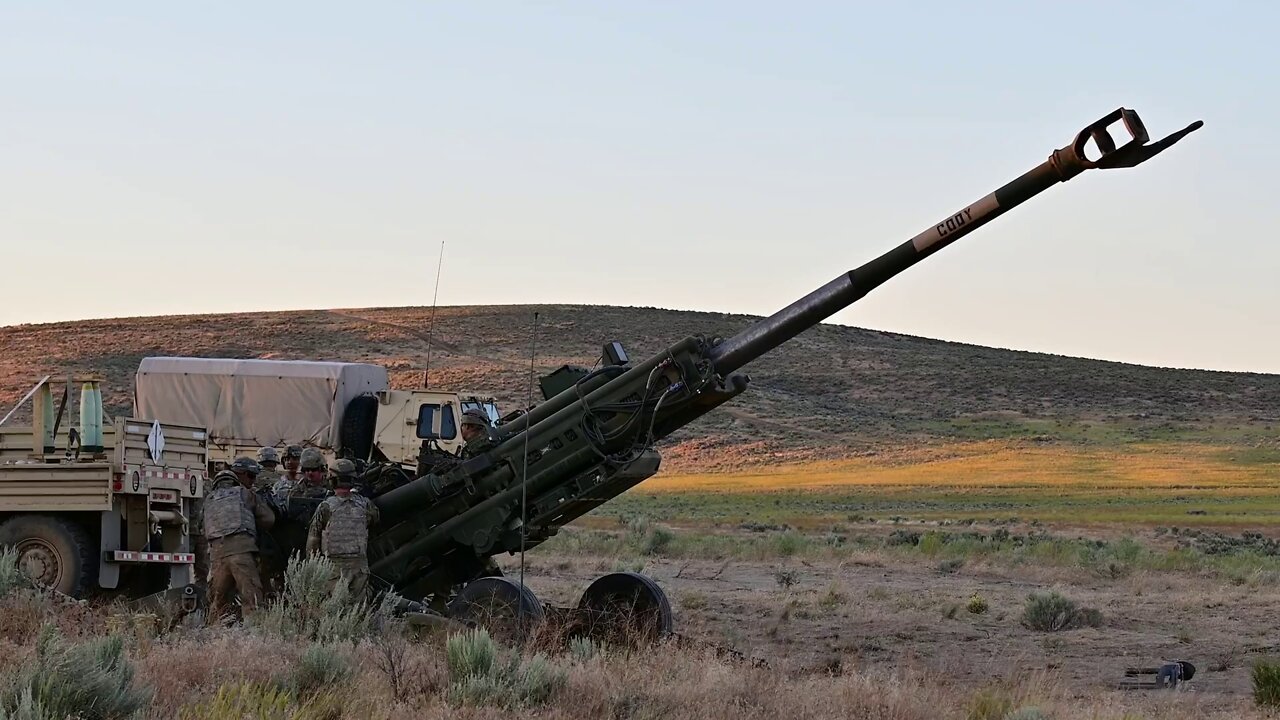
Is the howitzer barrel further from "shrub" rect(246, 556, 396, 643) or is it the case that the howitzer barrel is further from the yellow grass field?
the yellow grass field

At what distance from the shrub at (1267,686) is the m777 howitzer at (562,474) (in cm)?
402

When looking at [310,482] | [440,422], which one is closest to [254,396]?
[440,422]

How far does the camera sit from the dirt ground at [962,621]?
14938 millimetres

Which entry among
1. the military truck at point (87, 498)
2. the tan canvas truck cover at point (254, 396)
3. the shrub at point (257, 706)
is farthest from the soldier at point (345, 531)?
the tan canvas truck cover at point (254, 396)

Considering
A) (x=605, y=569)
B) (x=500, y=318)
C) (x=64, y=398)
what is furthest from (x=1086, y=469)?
(x=64, y=398)

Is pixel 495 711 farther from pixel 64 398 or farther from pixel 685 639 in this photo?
pixel 64 398

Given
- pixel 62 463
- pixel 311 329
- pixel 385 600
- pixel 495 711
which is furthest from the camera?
pixel 311 329

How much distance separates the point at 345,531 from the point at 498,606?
137 cm

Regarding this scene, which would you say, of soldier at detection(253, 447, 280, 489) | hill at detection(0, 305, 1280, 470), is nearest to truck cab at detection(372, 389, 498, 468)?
soldier at detection(253, 447, 280, 489)

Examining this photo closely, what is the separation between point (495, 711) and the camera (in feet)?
29.8

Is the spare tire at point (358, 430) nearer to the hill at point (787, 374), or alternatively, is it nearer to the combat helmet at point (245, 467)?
the combat helmet at point (245, 467)

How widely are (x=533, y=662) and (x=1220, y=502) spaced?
48.3m

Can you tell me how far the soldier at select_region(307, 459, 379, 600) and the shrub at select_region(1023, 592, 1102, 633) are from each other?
26.7 ft

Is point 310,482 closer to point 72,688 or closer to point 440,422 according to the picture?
point 72,688
